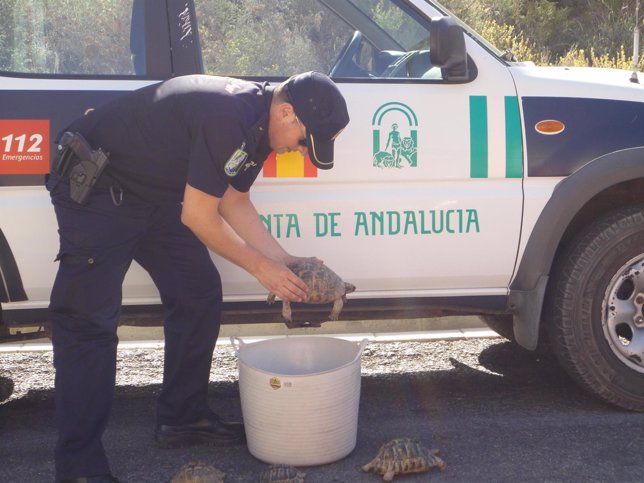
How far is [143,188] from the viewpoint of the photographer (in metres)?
3.32

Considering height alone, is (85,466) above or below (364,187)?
below

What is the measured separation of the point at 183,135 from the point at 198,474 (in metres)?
1.23

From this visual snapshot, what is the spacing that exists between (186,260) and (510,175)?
4.73ft

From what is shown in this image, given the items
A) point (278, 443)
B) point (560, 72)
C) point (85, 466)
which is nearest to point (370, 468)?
point (278, 443)

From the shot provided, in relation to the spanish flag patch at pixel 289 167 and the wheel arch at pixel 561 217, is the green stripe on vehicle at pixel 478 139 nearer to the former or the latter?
the wheel arch at pixel 561 217

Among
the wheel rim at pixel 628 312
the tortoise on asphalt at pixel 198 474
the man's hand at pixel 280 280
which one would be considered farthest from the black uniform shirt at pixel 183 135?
the wheel rim at pixel 628 312

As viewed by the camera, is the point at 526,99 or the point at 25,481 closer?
the point at 25,481

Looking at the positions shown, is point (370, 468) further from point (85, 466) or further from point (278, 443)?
point (85, 466)

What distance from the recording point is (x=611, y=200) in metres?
4.10

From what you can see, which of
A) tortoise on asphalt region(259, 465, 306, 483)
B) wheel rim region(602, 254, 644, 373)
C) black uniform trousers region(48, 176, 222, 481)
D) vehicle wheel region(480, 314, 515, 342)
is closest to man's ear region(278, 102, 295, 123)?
black uniform trousers region(48, 176, 222, 481)

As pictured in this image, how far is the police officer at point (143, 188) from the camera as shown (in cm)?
310

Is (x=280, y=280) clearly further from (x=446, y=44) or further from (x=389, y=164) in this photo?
(x=446, y=44)

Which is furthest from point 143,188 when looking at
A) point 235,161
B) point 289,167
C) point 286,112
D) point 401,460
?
point 401,460

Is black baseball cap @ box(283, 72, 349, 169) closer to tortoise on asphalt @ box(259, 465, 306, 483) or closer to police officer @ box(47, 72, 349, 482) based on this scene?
police officer @ box(47, 72, 349, 482)
